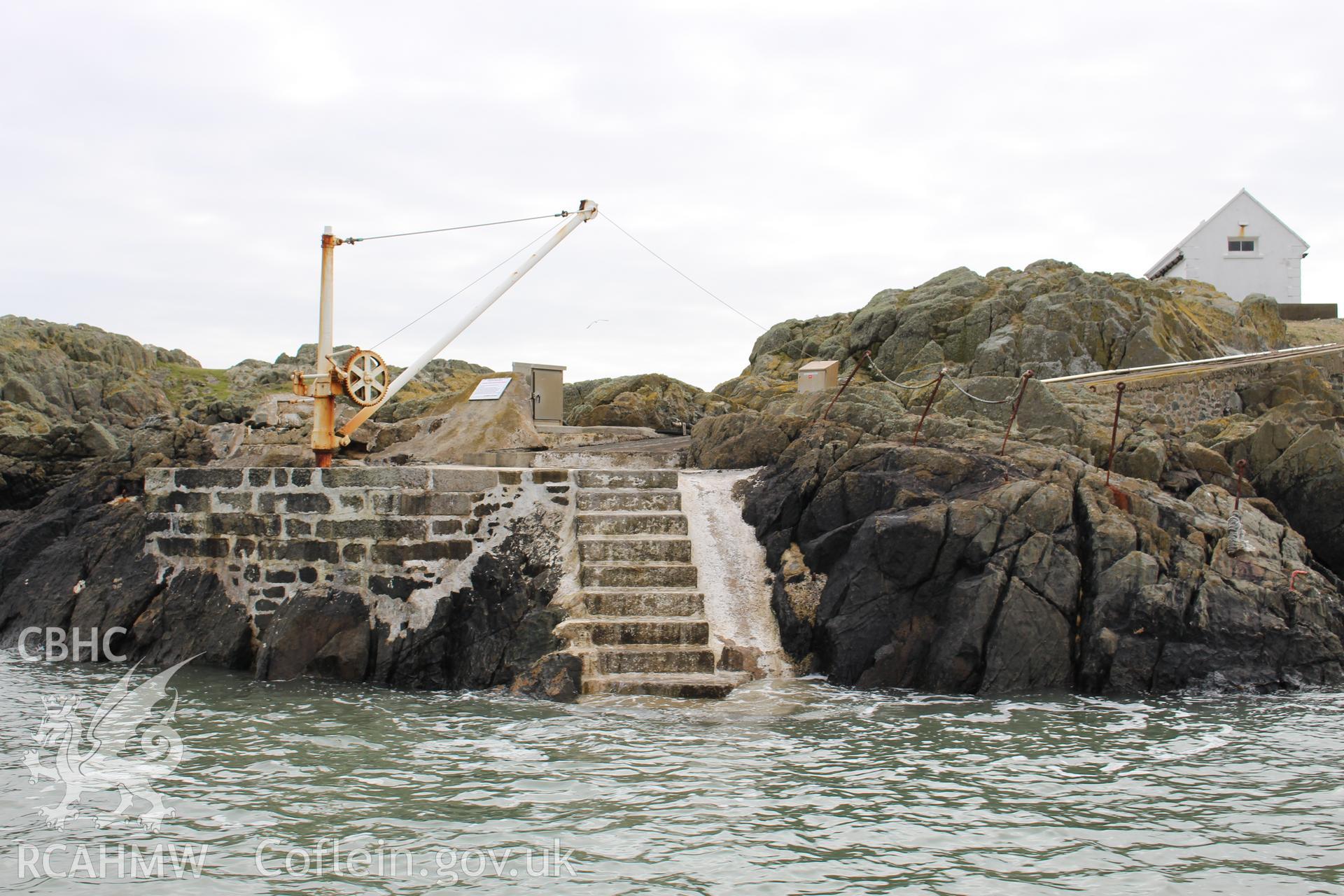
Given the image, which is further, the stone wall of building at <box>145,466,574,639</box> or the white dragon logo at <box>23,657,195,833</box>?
the stone wall of building at <box>145,466,574,639</box>

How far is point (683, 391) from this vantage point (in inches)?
947

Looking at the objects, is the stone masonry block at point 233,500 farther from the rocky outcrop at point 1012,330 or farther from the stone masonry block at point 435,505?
the rocky outcrop at point 1012,330

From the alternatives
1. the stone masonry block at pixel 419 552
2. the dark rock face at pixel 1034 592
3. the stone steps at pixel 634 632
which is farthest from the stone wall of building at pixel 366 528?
the dark rock face at pixel 1034 592

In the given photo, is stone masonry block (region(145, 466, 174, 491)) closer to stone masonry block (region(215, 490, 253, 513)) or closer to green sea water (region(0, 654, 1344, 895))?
stone masonry block (region(215, 490, 253, 513))

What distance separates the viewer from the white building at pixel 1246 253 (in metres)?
43.6

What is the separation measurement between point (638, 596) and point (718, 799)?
3843mm

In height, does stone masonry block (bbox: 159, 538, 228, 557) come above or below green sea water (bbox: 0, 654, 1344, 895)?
above

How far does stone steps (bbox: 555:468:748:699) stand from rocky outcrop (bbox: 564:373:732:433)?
31.4 feet

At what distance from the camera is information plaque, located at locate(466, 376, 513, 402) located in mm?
14094

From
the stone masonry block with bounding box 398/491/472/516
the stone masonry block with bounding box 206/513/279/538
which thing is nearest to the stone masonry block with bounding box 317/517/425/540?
the stone masonry block with bounding box 398/491/472/516

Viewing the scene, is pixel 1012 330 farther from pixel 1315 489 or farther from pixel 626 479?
pixel 626 479

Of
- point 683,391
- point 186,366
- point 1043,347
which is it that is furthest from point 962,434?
point 186,366

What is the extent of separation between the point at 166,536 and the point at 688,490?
550cm

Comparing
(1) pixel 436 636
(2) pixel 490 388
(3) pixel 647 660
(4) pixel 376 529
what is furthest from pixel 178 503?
(3) pixel 647 660
